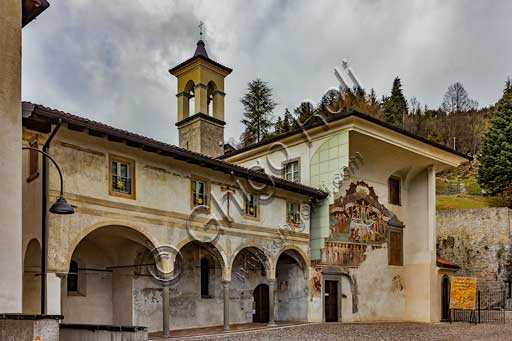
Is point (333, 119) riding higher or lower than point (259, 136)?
lower

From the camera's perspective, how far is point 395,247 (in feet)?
75.6

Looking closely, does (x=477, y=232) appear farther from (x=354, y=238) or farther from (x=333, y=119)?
(x=333, y=119)

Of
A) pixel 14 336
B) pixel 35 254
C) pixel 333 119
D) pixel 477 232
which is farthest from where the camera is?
pixel 477 232

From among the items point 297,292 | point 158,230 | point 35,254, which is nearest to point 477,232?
point 297,292

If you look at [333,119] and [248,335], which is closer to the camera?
[248,335]

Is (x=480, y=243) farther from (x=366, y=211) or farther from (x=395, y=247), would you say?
(x=366, y=211)

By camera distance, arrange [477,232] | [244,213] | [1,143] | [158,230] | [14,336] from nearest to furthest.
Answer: [14,336], [1,143], [158,230], [244,213], [477,232]

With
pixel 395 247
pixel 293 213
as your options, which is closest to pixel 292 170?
pixel 293 213

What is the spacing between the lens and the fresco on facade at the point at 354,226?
2005cm

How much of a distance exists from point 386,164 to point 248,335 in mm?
10957

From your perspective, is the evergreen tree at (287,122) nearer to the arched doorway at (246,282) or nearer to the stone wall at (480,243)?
the stone wall at (480,243)

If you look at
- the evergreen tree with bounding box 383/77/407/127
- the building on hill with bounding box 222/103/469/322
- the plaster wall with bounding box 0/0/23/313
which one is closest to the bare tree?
the evergreen tree with bounding box 383/77/407/127

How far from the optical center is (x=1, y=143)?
8.21 meters

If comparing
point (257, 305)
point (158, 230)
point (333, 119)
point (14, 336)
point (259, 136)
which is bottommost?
point (257, 305)
